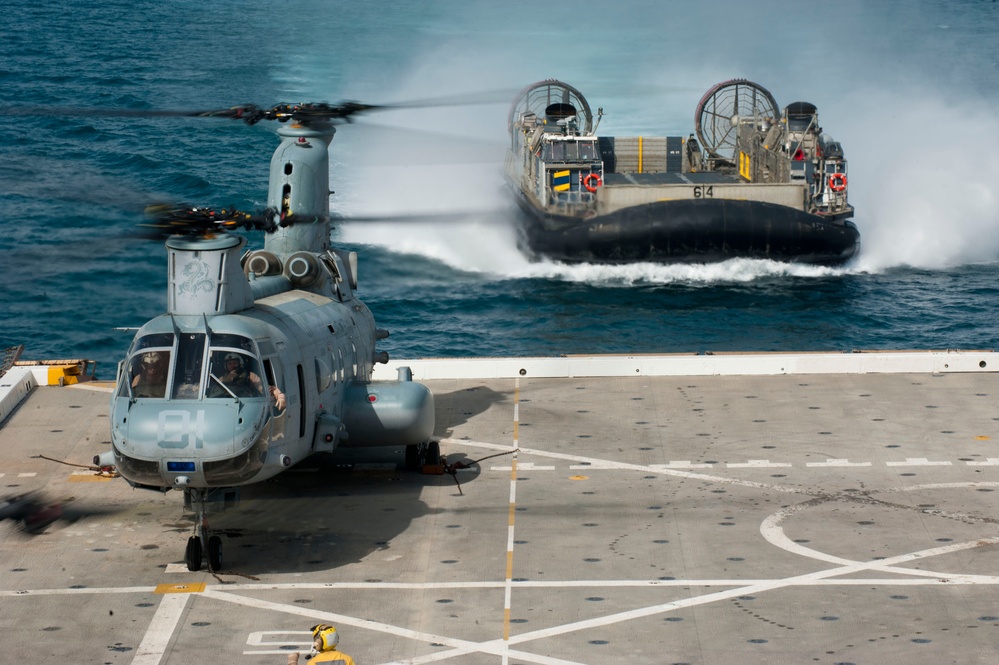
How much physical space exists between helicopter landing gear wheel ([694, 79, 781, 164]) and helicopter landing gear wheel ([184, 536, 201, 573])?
126 feet

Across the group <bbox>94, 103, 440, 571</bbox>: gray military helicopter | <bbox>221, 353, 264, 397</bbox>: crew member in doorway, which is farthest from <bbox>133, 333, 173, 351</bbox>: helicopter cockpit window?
<bbox>221, 353, 264, 397</bbox>: crew member in doorway

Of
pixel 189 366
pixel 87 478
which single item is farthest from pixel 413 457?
pixel 189 366

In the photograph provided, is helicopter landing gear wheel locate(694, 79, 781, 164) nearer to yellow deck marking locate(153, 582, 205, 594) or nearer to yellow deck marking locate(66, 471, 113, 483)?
yellow deck marking locate(66, 471, 113, 483)

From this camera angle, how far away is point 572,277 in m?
45.2

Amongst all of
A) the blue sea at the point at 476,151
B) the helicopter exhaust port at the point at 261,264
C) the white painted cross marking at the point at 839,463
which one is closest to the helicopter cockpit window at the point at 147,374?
the blue sea at the point at 476,151

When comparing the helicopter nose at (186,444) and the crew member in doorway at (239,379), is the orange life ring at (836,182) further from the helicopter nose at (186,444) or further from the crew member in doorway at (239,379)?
the helicopter nose at (186,444)

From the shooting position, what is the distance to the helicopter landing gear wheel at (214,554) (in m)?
15.8

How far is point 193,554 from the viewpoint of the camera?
15805 millimetres

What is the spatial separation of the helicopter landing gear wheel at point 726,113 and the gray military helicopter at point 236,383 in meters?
33.8

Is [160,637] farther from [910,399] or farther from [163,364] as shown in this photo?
[910,399]

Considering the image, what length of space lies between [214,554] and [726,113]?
135 feet

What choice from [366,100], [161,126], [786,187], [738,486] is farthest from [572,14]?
[738,486]

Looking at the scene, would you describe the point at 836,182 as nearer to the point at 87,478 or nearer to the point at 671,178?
the point at 671,178

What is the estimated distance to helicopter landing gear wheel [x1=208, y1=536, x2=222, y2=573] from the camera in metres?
15.8
